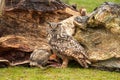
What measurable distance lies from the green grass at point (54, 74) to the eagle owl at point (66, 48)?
27 centimetres

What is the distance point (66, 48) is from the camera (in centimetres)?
1101

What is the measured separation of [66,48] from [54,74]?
3.06 feet

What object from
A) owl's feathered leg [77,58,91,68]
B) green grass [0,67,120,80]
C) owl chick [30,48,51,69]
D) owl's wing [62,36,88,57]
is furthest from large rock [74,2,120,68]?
owl chick [30,48,51,69]

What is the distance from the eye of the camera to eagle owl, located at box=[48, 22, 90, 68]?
434 inches

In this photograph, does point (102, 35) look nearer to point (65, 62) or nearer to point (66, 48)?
point (66, 48)

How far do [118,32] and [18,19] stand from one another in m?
Result: 2.74

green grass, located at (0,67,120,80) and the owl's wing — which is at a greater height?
the owl's wing

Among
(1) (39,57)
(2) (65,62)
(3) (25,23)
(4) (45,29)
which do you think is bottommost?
(2) (65,62)

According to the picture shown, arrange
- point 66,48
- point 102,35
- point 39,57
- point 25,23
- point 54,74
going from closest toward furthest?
point 54,74 → point 66,48 → point 39,57 → point 102,35 → point 25,23

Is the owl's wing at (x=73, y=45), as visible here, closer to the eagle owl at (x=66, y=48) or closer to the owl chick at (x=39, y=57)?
the eagle owl at (x=66, y=48)

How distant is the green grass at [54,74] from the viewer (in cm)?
1005

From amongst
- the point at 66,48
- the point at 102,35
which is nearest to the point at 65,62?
the point at 66,48

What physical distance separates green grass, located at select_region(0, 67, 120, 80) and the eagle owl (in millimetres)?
270

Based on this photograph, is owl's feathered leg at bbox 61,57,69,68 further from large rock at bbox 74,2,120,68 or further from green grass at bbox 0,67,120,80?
large rock at bbox 74,2,120,68
